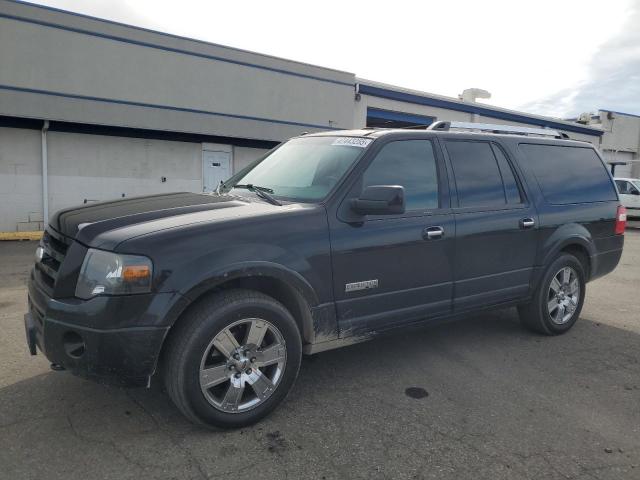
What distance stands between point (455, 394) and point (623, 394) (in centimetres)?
129

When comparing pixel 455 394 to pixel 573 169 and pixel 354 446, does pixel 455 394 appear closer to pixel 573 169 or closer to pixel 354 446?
pixel 354 446

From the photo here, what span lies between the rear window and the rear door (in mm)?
381

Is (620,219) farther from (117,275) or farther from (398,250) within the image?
(117,275)

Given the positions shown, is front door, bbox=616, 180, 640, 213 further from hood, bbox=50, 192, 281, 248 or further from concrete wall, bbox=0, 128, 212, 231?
hood, bbox=50, 192, 281, 248

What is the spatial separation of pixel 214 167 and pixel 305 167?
12154 millimetres

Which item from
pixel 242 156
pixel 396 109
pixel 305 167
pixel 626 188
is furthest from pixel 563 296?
pixel 626 188

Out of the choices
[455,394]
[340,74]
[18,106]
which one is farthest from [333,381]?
[340,74]

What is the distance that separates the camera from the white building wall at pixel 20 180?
12500 mm

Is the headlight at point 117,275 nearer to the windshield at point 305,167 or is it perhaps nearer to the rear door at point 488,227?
the windshield at point 305,167

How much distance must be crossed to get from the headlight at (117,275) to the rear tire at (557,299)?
12.1 ft

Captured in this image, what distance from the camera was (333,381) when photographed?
12.6 feet

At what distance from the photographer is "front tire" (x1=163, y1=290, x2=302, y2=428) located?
9.46ft

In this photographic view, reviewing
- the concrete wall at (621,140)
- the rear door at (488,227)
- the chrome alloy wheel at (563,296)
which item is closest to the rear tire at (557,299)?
the chrome alloy wheel at (563,296)

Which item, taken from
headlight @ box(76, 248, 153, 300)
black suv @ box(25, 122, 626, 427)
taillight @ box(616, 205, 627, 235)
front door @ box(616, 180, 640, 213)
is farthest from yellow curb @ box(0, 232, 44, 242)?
front door @ box(616, 180, 640, 213)
